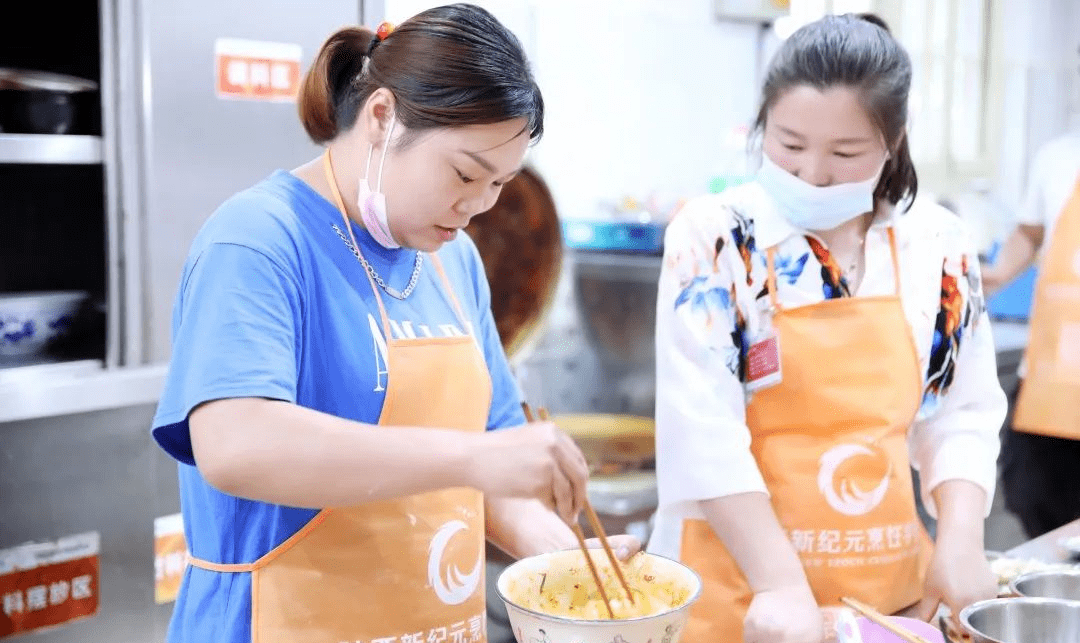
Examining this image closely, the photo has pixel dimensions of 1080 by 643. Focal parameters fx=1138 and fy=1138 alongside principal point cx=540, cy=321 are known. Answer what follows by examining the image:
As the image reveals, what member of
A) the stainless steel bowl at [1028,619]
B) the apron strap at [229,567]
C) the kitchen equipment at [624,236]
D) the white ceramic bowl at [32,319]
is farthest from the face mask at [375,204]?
the kitchen equipment at [624,236]

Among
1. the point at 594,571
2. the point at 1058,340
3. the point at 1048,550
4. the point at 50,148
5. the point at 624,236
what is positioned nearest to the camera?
the point at 594,571

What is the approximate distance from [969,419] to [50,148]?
5.32ft

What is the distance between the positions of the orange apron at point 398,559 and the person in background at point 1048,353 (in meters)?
2.41

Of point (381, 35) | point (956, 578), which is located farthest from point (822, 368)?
point (381, 35)

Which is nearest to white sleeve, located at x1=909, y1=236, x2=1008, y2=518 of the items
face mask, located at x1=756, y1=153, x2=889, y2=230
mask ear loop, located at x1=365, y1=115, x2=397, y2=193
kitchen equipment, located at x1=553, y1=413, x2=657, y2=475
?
face mask, located at x1=756, y1=153, x2=889, y2=230

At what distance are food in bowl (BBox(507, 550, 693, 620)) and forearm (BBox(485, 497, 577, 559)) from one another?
0.14 metres

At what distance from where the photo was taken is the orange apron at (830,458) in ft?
5.22

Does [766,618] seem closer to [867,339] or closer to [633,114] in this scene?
[867,339]

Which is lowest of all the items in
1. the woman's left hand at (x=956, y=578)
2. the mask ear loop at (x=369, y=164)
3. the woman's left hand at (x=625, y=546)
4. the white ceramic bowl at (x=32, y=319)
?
the woman's left hand at (x=956, y=578)

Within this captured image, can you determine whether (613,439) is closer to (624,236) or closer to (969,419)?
(624,236)

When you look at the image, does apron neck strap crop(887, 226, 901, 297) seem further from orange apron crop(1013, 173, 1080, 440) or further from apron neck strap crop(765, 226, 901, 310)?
orange apron crop(1013, 173, 1080, 440)

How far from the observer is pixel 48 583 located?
6.77ft

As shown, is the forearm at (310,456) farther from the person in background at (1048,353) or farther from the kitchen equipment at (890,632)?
the person in background at (1048,353)

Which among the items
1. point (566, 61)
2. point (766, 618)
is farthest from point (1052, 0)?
point (766, 618)
